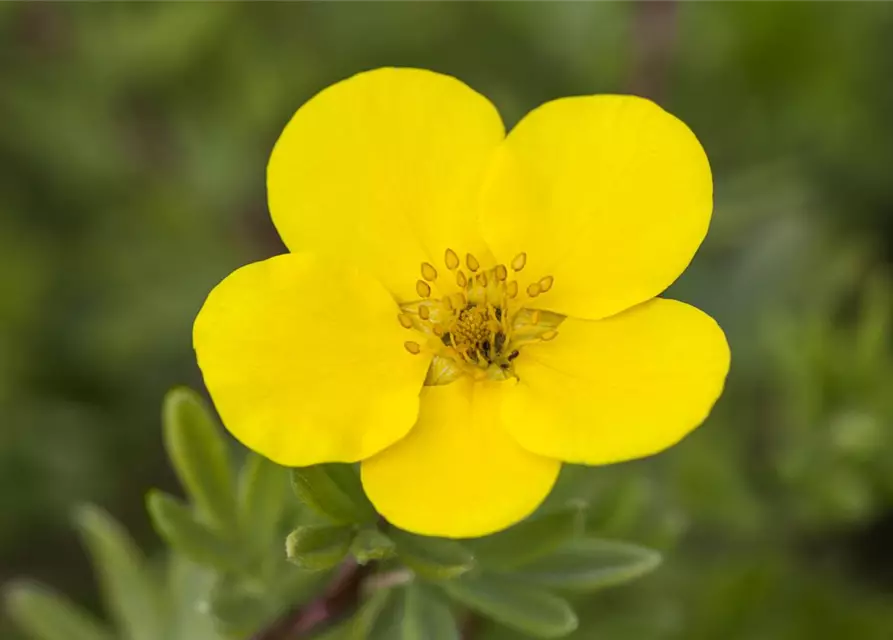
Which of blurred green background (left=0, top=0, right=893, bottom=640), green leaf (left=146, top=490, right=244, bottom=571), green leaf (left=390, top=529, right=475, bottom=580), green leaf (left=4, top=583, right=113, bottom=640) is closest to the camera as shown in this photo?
green leaf (left=390, top=529, right=475, bottom=580)

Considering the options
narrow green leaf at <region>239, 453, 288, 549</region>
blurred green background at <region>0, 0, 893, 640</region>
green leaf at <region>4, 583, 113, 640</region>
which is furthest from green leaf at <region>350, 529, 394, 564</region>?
blurred green background at <region>0, 0, 893, 640</region>

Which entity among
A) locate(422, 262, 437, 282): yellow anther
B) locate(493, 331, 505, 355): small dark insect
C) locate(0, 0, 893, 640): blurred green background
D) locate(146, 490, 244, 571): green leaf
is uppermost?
locate(0, 0, 893, 640): blurred green background

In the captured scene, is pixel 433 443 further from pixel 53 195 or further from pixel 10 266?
pixel 53 195

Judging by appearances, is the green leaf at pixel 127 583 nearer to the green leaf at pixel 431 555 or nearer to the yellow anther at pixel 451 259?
the green leaf at pixel 431 555

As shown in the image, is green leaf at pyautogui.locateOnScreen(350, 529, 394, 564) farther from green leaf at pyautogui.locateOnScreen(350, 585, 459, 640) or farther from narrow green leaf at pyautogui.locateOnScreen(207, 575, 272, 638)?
narrow green leaf at pyautogui.locateOnScreen(207, 575, 272, 638)

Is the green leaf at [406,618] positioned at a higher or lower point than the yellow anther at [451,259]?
lower

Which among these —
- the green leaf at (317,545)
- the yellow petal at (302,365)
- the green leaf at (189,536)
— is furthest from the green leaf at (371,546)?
the green leaf at (189,536)

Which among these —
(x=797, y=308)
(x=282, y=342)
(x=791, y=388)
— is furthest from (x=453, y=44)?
(x=282, y=342)
